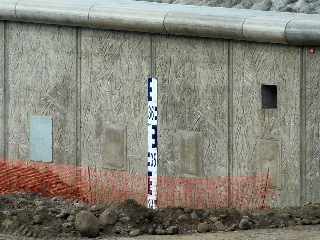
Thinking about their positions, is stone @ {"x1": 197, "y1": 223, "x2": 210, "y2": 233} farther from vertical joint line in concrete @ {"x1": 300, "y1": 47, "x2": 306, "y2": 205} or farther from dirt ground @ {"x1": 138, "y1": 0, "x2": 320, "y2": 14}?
dirt ground @ {"x1": 138, "y1": 0, "x2": 320, "y2": 14}

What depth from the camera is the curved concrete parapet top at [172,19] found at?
48.2 ft

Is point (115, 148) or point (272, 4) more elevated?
point (272, 4)

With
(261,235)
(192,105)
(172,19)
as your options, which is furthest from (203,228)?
(172,19)

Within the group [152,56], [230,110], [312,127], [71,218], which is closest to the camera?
[71,218]

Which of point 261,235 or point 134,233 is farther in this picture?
point 134,233

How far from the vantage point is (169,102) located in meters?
16.3

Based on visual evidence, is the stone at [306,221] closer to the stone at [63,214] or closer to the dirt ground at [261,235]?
the dirt ground at [261,235]

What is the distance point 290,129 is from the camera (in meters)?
15.0

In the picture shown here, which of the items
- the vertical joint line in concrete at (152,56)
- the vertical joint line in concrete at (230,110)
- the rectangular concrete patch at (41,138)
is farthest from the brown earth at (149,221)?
the rectangular concrete patch at (41,138)

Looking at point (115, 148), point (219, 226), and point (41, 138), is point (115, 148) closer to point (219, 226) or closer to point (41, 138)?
point (41, 138)

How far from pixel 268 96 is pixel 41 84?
3.96 m

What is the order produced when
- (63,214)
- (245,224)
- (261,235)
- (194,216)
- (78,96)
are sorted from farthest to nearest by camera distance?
(78,96)
(63,214)
(194,216)
(245,224)
(261,235)

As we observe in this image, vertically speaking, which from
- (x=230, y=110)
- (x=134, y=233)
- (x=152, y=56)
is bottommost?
(x=134, y=233)

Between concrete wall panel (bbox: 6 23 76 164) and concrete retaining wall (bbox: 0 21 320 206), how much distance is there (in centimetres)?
1
